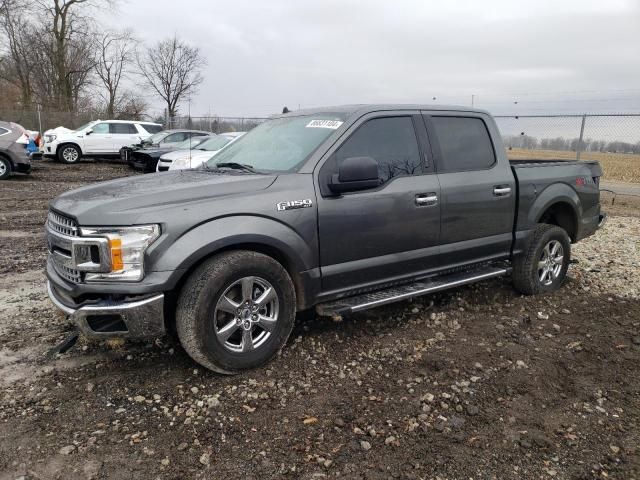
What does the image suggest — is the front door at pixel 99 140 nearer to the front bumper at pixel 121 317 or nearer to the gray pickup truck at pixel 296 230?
the gray pickup truck at pixel 296 230

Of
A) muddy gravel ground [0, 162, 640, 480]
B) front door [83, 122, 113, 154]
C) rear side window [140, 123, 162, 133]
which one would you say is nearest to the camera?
muddy gravel ground [0, 162, 640, 480]

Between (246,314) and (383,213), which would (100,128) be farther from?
(246,314)

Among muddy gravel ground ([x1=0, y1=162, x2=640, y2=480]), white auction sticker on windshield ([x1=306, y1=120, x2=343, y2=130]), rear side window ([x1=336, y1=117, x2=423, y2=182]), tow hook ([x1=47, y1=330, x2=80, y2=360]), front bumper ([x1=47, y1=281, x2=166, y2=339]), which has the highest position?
white auction sticker on windshield ([x1=306, y1=120, x2=343, y2=130])

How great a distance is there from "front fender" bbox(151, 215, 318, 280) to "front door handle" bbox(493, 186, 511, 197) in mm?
2031

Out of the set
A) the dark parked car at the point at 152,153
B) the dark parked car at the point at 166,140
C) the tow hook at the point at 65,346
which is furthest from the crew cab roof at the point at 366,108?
the dark parked car at the point at 166,140

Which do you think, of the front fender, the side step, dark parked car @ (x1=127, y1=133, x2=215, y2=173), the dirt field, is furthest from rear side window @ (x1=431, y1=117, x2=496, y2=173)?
dark parked car @ (x1=127, y1=133, x2=215, y2=173)

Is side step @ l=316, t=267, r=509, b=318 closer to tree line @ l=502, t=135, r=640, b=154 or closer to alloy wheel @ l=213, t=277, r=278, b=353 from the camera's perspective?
alloy wheel @ l=213, t=277, r=278, b=353

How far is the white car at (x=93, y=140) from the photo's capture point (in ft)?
62.0

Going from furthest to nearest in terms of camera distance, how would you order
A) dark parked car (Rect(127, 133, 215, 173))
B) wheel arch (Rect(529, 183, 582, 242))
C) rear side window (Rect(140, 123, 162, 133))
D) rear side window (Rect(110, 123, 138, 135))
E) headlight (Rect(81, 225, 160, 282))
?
rear side window (Rect(140, 123, 162, 133)) → rear side window (Rect(110, 123, 138, 135)) → dark parked car (Rect(127, 133, 215, 173)) → wheel arch (Rect(529, 183, 582, 242)) → headlight (Rect(81, 225, 160, 282))

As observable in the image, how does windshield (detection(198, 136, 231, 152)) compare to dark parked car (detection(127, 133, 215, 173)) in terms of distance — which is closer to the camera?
windshield (detection(198, 136, 231, 152))

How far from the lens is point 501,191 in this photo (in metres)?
4.64

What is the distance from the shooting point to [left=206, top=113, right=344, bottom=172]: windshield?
3812 millimetres

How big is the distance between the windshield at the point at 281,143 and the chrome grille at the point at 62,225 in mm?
1355

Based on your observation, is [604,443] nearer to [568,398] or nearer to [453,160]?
[568,398]
